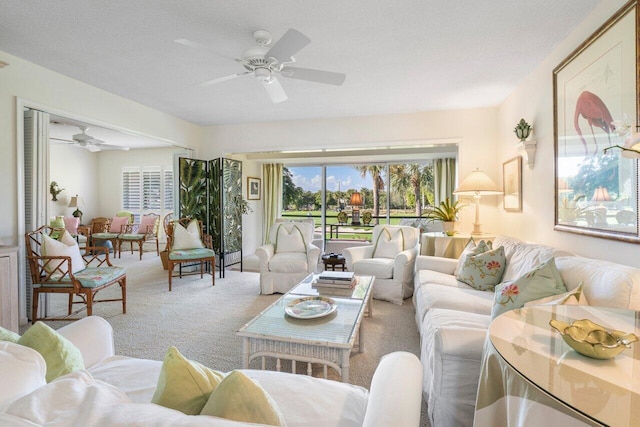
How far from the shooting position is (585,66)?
7.15 ft

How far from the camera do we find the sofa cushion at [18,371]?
0.67 metres

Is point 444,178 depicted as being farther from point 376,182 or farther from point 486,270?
point 486,270

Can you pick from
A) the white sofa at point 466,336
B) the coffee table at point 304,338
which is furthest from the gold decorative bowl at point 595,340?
the coffee table at point 304,338

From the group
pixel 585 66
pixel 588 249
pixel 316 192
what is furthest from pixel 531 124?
pixel 316 192

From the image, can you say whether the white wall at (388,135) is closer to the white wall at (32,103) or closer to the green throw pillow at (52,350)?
the white wall at (32,103)

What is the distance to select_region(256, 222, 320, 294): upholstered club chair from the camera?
405 cm

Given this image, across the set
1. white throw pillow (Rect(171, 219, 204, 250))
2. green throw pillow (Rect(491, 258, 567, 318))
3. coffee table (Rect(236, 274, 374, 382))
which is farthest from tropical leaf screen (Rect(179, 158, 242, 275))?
green throw pillow (Rect(491, 258, 567, 318))

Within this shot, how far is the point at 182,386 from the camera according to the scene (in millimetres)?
748

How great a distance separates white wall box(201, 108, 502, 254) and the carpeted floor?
83.6 inches

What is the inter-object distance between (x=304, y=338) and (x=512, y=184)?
314 centimetres

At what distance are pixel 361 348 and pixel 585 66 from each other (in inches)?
99.9

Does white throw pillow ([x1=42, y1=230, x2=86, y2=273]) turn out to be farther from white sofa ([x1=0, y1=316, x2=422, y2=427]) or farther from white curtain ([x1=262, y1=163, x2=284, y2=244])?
white curtain ([x1=262, y1=163, x2=284, y2=244])

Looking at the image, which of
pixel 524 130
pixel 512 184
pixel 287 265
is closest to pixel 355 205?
pixel 287 265

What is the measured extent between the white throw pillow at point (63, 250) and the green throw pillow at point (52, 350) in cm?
253
